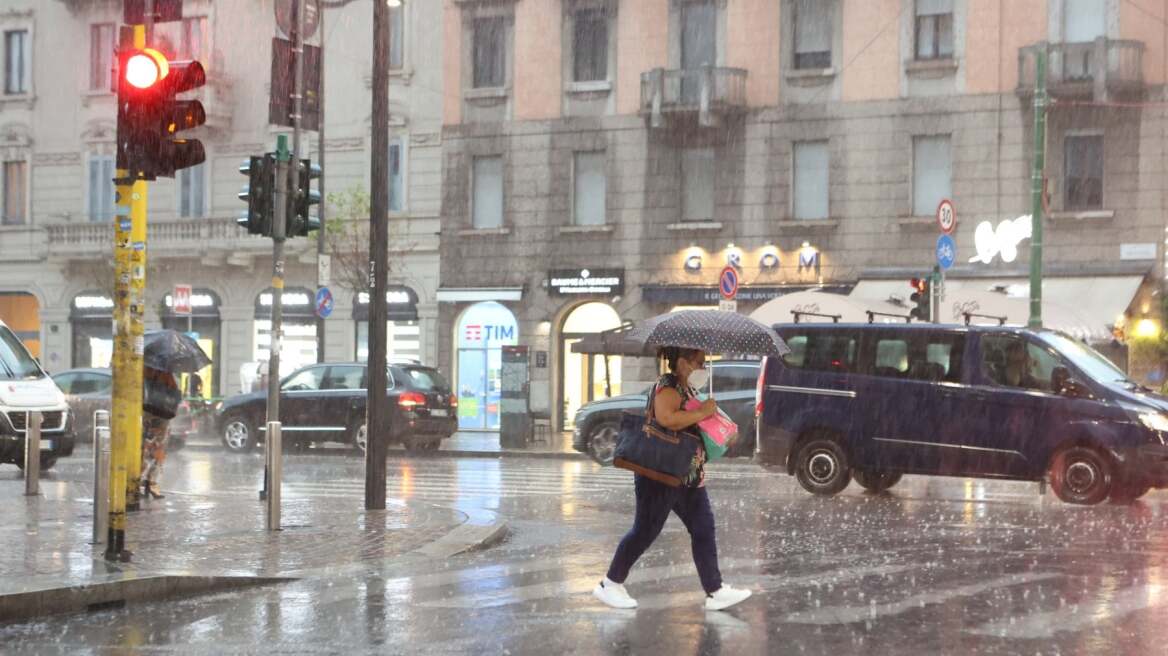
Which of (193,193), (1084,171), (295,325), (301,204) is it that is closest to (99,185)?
(193,193)

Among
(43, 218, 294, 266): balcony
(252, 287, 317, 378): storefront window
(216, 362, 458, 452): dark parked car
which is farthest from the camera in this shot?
(252, 287, 317, 378): storefront window

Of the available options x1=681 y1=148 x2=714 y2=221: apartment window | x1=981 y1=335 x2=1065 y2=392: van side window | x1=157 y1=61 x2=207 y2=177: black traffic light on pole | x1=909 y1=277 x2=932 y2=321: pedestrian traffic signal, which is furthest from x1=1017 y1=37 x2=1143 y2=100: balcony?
x1=157 y1=61 x2=207 y2=177: black traffic light on pole

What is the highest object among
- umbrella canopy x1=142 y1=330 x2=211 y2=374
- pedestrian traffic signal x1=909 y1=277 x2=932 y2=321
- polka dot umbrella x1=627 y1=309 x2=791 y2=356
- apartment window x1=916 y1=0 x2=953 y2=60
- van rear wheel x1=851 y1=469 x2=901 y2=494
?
apartment window x1=916 y1=0 x2=953 y2=60

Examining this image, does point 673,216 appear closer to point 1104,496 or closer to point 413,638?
point 1104,496

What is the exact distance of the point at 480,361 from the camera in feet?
128

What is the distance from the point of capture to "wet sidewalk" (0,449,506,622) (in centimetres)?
1034

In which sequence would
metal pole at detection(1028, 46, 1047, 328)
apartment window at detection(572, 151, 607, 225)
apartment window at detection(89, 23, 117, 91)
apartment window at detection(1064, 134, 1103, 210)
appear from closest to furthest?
1. metal pole at detection(1028, 46, 1047, 328)
2. apartment window at detection(1064, 134, 1103, 210)
3. apartment window at detection(572, 151, 607, 225)
4. apartment window at detection(89, 23, 117, 91)

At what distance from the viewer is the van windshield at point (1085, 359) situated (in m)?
17.8

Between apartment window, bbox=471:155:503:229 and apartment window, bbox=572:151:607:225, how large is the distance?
1.87 meters

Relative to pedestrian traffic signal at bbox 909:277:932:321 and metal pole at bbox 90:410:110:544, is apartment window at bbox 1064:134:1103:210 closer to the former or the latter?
pedestrian traffic signal at bbox 909:277:932:321

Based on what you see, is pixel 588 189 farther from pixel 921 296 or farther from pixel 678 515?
pixel 678 515

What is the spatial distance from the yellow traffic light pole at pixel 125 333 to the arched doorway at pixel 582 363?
26554 millimetres

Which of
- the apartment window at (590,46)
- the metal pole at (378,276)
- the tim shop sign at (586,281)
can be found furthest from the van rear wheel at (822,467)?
the apartment window at (590,46)

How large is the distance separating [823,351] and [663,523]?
31.9ft
